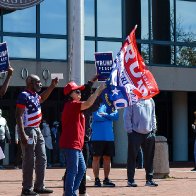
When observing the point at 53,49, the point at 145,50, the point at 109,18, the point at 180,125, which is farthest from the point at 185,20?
the point at 53,49

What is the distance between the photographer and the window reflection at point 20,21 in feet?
85.5

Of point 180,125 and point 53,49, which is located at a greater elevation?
point 53,49

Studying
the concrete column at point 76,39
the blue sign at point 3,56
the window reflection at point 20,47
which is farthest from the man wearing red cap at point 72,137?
the window reflection at point 20,47

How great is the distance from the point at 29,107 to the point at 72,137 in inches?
50.2

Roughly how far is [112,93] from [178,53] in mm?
19306

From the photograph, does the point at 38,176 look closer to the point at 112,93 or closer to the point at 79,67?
the point at 112,93

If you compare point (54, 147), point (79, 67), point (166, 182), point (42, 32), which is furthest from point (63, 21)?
point (166, 182)

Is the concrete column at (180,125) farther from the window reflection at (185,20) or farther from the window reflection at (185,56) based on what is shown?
the window reflection at (185,20)

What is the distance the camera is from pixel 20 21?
26219mm

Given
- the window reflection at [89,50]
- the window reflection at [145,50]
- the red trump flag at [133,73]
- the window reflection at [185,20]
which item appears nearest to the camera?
the red trump flag at [133,73]

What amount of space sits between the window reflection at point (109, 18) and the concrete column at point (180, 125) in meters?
4.72

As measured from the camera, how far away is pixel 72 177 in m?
9.45

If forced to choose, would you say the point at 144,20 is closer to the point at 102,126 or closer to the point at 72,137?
the point at 102,126

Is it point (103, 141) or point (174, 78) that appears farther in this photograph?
point (174, 78)
